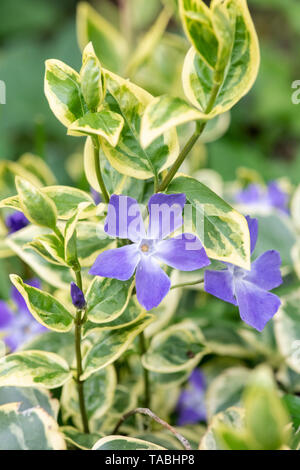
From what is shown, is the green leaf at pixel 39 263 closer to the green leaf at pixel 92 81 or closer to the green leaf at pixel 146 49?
the green leaf at pixel 92 81

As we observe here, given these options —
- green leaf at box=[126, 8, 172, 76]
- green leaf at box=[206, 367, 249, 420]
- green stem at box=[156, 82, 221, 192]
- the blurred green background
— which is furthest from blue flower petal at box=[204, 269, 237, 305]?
the blurred green background

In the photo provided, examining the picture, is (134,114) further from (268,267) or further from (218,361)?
(218,361)

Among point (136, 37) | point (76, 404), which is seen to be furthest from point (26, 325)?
point (136, 37)

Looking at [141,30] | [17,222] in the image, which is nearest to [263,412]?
[17,222]

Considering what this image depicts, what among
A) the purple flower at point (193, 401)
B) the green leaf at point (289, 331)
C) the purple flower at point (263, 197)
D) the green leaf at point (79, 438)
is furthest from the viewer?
the purple flower at point (263, 197)

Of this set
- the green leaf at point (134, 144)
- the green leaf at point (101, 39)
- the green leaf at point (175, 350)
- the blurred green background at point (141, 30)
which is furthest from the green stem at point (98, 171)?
the blurred green background at point (141, 30)
